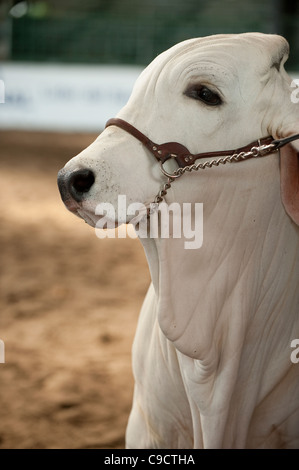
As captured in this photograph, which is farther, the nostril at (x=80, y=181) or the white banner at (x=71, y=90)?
the white banner at (x=71, y=90)

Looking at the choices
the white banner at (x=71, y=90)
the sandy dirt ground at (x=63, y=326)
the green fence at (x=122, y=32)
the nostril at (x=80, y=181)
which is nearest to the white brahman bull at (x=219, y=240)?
the nostril at (x=80, y=181)

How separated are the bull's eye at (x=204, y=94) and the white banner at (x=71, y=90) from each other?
10.4 metres

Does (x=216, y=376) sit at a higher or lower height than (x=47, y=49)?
lower

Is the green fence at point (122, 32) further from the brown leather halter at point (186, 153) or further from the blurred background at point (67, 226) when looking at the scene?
the brown leather halter at point (186, 153)

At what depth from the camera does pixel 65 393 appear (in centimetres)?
329

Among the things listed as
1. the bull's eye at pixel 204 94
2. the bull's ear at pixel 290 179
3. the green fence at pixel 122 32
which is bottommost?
the bull's ear at pixel 290 179

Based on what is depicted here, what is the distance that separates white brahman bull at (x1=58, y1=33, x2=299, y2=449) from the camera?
1547 millimetres

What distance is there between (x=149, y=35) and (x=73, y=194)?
36.3 ft

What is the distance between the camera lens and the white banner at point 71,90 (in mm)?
11867

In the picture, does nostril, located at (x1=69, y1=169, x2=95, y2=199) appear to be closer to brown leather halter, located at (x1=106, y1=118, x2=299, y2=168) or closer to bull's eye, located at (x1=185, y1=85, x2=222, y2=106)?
brown leather halter, located at (x1=106, y1=118, x2=299, y2=168)

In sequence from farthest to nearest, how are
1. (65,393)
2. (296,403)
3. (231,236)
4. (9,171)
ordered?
(9,171), (65,393), (296,403), (231,236)

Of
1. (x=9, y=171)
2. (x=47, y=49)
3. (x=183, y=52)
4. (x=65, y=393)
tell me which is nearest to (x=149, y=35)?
(x=47, y=49)

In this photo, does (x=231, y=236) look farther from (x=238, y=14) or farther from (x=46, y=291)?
(x=238, y=14)

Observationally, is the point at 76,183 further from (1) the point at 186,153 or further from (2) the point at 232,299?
(2) the point at 232,299
